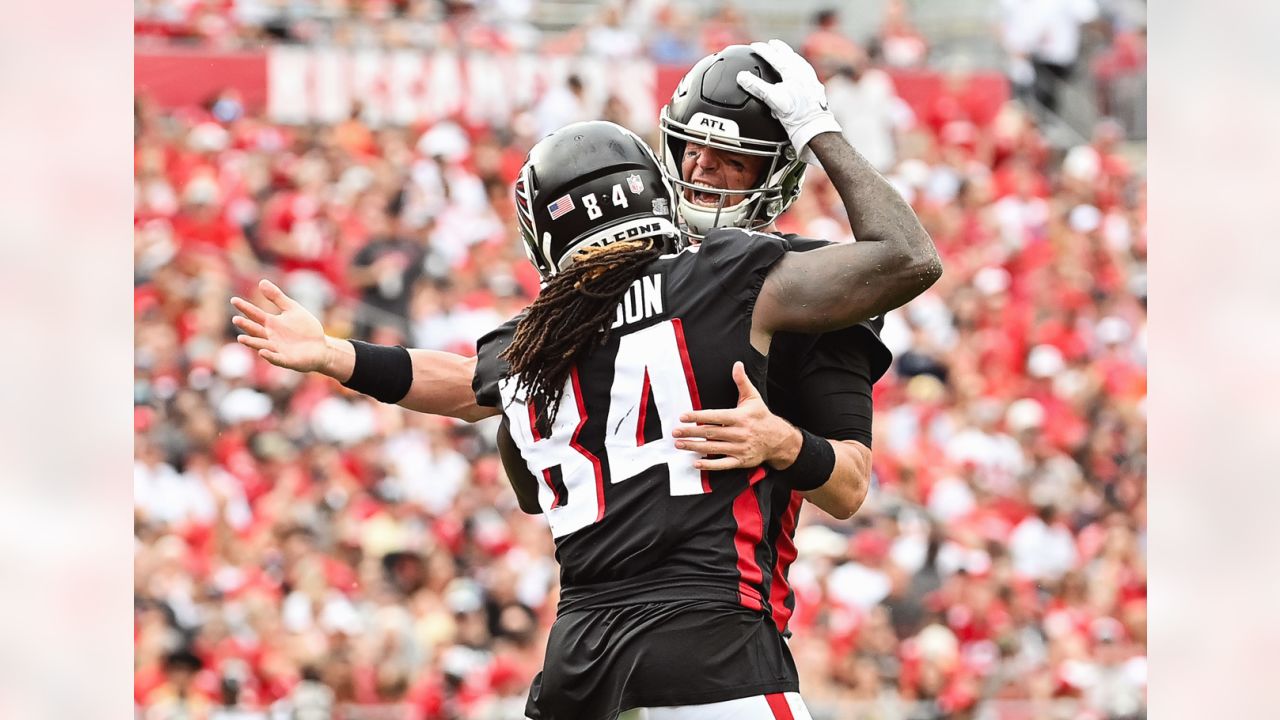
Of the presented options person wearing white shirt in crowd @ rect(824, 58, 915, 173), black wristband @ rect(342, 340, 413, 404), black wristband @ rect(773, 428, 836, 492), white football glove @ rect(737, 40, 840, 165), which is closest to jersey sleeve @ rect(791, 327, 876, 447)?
black wristband @ rect(773, 428, 836, 492)

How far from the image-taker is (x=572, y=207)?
3.13 meters

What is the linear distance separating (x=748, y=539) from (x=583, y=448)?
1.16 feet

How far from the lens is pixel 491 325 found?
11484 millimetres

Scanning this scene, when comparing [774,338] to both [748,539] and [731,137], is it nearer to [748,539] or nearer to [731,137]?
[748,539]

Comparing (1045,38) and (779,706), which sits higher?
(1045,38)

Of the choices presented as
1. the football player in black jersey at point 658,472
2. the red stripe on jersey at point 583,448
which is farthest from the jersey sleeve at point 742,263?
the red stripe on jersey at point 583,448

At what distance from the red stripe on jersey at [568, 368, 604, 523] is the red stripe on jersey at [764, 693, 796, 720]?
444 mm

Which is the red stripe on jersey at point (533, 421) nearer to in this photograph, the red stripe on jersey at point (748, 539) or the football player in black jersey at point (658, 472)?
the football player in black jersey at point (658, 472)

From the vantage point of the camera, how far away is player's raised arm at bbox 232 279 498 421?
3492mm

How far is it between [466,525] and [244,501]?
59.2 inches

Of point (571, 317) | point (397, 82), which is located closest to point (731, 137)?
point (571, 317)

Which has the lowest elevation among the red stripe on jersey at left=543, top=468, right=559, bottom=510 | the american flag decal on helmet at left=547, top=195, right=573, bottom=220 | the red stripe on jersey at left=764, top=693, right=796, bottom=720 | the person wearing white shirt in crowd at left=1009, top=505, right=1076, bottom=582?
the person wearing white shirt in crowd at left=1009, top=505, right=1076, bottom=582

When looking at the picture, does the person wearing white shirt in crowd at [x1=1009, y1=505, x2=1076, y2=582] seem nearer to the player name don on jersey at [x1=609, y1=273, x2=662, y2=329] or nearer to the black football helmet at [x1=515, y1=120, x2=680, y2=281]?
the black football helmet at [x1=515, y1=120, x2=680, y2=281]

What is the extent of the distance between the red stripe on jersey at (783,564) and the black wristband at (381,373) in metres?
0.99
